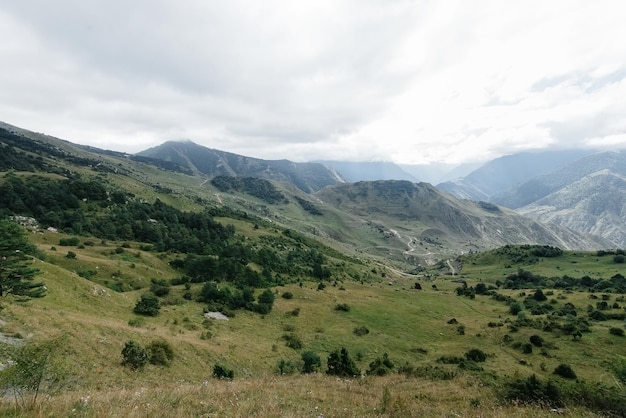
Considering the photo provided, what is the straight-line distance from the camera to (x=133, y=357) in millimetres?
23516

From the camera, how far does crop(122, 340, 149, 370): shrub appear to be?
Answer: 2309cm

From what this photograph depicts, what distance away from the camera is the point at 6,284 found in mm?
30406

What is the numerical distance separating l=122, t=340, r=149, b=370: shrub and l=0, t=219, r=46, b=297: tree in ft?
49.5

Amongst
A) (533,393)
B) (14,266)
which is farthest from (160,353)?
(533,393)

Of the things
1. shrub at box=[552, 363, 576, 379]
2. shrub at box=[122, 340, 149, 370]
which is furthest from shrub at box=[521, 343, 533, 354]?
shrub at box=[122, 340, 149, 370]

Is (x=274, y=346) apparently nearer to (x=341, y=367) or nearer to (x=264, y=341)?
(x=264, y=341)

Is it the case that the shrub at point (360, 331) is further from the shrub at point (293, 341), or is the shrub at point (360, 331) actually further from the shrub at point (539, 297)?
the shrub at point (539, 297)

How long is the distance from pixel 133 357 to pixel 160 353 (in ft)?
7.89

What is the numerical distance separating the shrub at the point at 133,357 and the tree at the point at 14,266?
15094mm

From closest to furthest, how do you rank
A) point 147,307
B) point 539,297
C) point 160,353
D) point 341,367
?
point 160,353, point 341,367, point 147,307, point 539,297

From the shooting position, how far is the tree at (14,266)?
30547 mm

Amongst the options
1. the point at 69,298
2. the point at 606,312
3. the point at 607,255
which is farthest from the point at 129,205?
the point at 607,255

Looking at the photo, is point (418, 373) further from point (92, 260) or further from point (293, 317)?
point (92, 260)

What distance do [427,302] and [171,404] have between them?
7863cm
